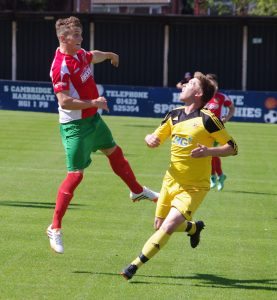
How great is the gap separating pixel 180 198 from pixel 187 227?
24.5 inches

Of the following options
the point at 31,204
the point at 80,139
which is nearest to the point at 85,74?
the point at 80,139

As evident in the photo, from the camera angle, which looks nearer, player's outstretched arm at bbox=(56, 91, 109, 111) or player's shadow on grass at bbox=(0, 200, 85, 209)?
player's outstretched arm at bbox=(56, 91, 109, 111)

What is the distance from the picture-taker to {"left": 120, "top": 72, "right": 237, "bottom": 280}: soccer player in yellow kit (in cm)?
811

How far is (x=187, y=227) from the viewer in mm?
8750

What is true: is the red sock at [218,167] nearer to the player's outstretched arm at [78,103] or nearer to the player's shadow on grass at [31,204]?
the player's shadow on grass at [31,204]

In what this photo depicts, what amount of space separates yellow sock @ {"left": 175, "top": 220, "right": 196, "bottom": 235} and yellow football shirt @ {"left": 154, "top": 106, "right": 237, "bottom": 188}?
0.50 meters

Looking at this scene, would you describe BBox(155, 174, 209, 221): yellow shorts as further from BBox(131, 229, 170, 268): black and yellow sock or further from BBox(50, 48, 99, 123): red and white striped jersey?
BBox(50, 48, 99, 123): red and white striped jersey

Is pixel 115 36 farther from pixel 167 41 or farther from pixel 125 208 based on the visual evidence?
pixel 125 208

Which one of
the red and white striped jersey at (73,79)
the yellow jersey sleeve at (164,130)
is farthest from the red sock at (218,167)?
the yellow jersey sleeve at (164,130)

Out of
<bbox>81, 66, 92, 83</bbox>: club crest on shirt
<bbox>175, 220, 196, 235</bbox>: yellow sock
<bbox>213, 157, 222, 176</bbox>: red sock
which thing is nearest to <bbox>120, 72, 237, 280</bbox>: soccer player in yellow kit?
<bbox>175, 220, 196, 235</bbox>: yellow sock

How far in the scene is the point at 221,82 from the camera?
43.0 metres

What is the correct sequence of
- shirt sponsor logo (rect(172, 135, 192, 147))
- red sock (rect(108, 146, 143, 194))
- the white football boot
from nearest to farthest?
shirt sponsor logo (rect(172, 135, 192, 147)) < the white football boot < red sock (rect(108, 146, 143, 194))

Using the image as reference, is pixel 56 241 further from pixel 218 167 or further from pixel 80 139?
pixel 218 167

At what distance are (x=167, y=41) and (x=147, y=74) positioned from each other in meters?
1.88
